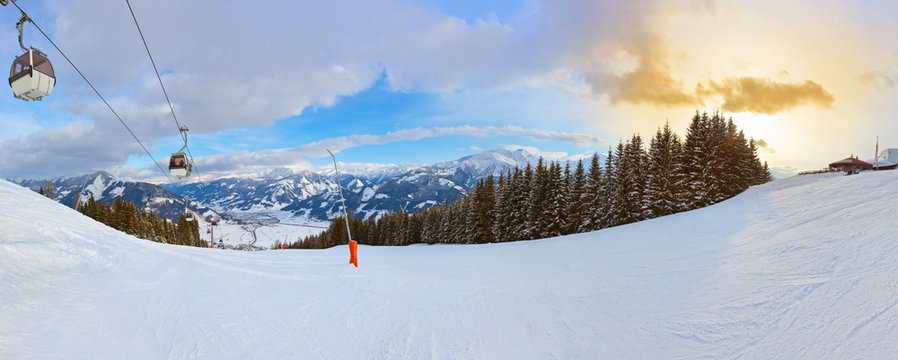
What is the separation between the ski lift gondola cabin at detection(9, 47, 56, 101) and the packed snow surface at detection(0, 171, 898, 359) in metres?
2.84

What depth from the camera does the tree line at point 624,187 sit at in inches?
1401

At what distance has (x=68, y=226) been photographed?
8.43 meters

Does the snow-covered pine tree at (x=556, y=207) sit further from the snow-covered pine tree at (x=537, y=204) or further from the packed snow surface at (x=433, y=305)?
the packed snow surface at (x=433, y=305)

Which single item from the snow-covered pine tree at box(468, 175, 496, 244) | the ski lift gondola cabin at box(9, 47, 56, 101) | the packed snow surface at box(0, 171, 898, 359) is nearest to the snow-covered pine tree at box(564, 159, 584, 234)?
the snow-covered pine tree at box(468, 175, 496, 244)

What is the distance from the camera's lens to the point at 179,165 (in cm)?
1820

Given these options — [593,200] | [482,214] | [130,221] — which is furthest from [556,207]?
[130,221]

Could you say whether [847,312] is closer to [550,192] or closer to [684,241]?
[684,241]

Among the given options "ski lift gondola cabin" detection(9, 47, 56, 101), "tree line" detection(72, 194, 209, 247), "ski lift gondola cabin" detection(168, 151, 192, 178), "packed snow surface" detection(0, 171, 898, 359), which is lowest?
"tree line" detection(72, 194, 209, 247)

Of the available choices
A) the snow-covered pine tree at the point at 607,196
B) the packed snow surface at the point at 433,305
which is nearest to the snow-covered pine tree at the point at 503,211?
the snow-covered pine tree at the point at 607,196

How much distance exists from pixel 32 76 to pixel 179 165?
472 inches

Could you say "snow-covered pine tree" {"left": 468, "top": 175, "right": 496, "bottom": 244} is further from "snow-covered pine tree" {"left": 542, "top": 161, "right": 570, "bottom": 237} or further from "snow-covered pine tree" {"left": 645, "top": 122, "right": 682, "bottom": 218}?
"snow-covered pine tree" {"left": 645, "top": 122, "right": 682, "bottom": 218}

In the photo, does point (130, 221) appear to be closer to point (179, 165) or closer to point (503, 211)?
point (179, 165)

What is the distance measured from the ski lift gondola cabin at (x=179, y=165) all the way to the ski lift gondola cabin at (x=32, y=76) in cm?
1079

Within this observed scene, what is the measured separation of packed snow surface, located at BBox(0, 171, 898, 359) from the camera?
197 inches
